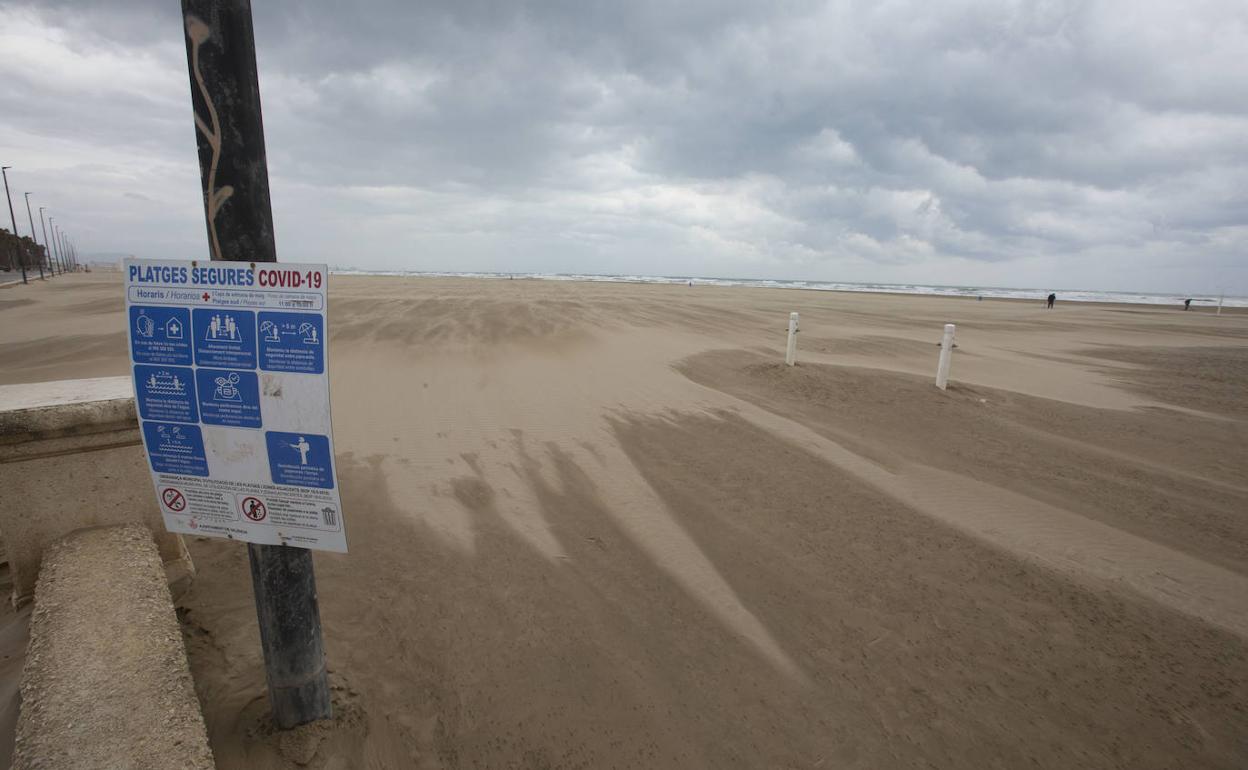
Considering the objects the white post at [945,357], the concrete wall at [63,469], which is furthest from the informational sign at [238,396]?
the white post at [945,357]

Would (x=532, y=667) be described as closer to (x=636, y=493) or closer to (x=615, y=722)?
(x=615, y=722)

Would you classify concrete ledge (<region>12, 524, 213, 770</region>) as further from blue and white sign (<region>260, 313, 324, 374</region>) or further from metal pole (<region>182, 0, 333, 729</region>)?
blue and white sign (<region>260, 313, 324, 374</region>)

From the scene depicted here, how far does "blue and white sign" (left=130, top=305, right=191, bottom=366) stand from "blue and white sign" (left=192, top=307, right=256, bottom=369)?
55mm

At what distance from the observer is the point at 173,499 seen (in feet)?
7.34

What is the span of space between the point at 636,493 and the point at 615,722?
2.76m

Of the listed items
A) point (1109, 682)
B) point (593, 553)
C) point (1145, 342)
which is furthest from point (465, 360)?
point (1145, 342)

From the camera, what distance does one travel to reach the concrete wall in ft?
9.59

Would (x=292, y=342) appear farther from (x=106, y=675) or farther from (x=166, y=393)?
(x=106, y=675)

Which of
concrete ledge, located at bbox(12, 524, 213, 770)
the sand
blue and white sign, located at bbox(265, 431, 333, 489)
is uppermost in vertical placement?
blue and white sign, located at bbox(265, 431, 333, 489)

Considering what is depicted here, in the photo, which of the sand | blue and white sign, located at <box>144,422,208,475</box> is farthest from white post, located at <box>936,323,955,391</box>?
blue and white sign, located at <box>144,422,208,475</box>

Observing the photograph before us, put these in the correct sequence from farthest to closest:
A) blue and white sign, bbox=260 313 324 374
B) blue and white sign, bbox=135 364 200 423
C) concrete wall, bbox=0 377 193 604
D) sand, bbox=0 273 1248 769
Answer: concrete wall, bbox=0 377 193 604
sand, bbox=0 273 1248 769
blue and white sign, bbox=135 364 200 423
blue and white sign, bbox=260 313 324 374

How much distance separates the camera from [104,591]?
2609mm

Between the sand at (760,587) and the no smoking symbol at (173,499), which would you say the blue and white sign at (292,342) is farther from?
the sand at (760,587)

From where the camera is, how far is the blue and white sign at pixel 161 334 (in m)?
2.06
